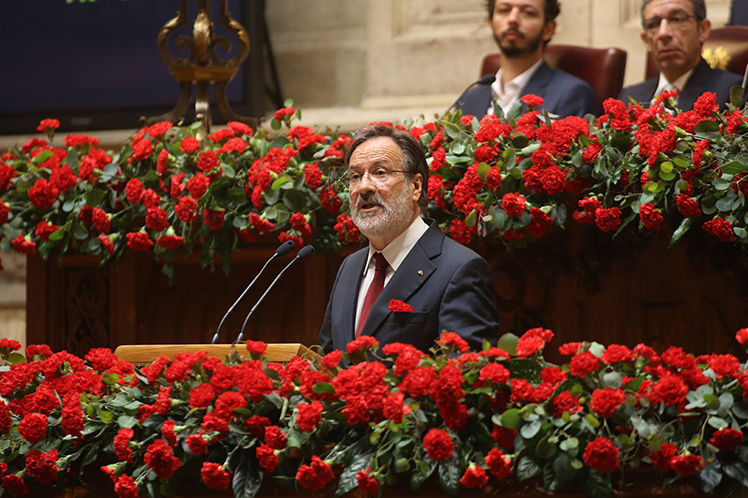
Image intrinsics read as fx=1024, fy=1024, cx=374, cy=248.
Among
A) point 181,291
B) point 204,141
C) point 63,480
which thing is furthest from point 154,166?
point 63,480

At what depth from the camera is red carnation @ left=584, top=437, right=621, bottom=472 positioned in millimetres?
1745

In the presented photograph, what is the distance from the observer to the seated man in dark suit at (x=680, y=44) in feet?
12.5

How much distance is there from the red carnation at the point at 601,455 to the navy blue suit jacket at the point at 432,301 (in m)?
0.73

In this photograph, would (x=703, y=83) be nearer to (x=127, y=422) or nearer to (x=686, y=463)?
(x=686, y=463)

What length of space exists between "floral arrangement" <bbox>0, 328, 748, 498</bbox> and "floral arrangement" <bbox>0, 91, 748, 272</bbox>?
37.3 inches

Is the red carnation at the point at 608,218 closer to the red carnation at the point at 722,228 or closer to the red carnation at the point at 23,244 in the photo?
the red carnation at the point at 722,228

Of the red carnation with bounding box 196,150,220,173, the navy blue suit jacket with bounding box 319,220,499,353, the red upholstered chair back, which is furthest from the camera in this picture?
the red upholstered chair back

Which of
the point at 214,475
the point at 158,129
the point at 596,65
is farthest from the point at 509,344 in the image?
the point at 596,65

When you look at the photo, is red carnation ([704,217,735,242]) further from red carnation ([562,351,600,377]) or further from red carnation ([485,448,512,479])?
red carnation ([485,448,512,479])

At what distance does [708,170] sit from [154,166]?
71.9 inches

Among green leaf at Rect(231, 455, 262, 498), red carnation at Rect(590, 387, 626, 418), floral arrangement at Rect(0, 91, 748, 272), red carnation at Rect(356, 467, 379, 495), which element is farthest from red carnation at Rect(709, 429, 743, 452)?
floral arrangement at Rect(0, 91, 748, 272)

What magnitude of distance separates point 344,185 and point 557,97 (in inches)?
46.2

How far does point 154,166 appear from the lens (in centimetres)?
352

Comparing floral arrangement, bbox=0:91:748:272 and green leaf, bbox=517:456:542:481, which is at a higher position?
floral arrangement, bbox=0:91:748:272
